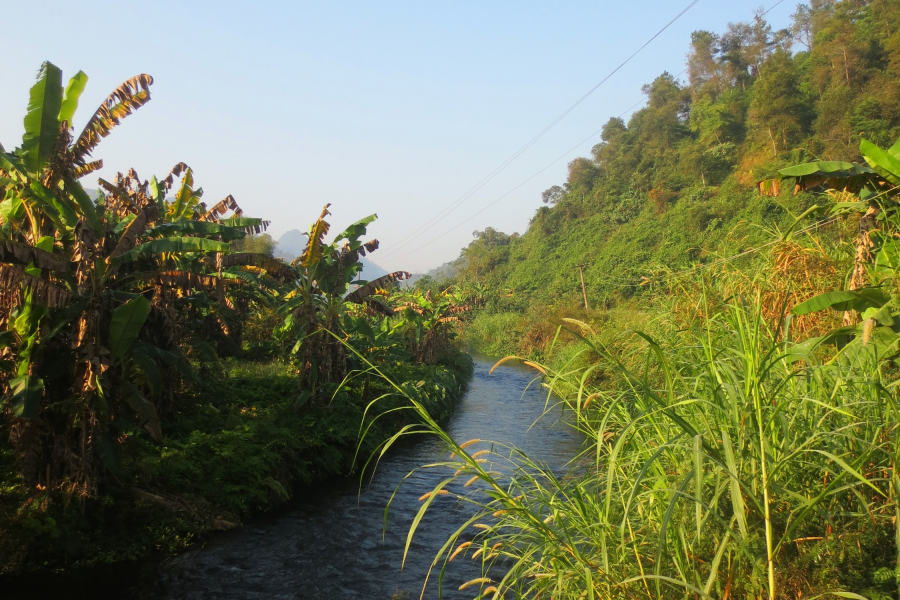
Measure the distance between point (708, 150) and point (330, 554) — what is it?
4551 cm

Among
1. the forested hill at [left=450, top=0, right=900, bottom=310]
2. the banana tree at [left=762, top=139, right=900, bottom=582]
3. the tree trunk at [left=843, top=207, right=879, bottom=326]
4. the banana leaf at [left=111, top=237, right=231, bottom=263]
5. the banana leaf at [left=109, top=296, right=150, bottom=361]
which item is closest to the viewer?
the banana tree at [left=762, top=139, right=900, bottom=582]

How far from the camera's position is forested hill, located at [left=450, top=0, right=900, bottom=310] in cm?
3419

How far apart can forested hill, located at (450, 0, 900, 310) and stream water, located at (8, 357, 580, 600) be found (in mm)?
13741

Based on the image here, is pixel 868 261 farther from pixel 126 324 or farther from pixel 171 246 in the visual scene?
pixel 171 246

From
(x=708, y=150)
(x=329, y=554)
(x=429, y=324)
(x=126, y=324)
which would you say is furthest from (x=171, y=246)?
(x=708, y=150)

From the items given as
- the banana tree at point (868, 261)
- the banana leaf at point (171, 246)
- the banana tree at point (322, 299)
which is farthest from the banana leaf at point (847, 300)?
the banana tree at point (322, 299)

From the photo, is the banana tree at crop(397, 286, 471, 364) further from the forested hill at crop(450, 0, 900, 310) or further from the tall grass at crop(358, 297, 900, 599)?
the tall grass at crop(358, 297, 900, 599)

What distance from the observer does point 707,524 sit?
3072 mm

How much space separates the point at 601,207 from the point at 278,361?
150 feet

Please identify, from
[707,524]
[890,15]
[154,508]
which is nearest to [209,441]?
[154,508]

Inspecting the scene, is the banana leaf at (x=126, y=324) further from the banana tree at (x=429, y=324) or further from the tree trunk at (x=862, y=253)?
the banana tree at (x=429, y=324)

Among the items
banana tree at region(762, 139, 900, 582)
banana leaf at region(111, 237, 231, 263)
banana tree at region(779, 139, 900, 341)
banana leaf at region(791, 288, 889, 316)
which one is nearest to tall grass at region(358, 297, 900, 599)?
banana tree at region(762, 139, 900, 582)

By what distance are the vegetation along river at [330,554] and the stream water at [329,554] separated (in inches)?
0.4

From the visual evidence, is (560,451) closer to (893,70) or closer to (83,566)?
(83,566)
